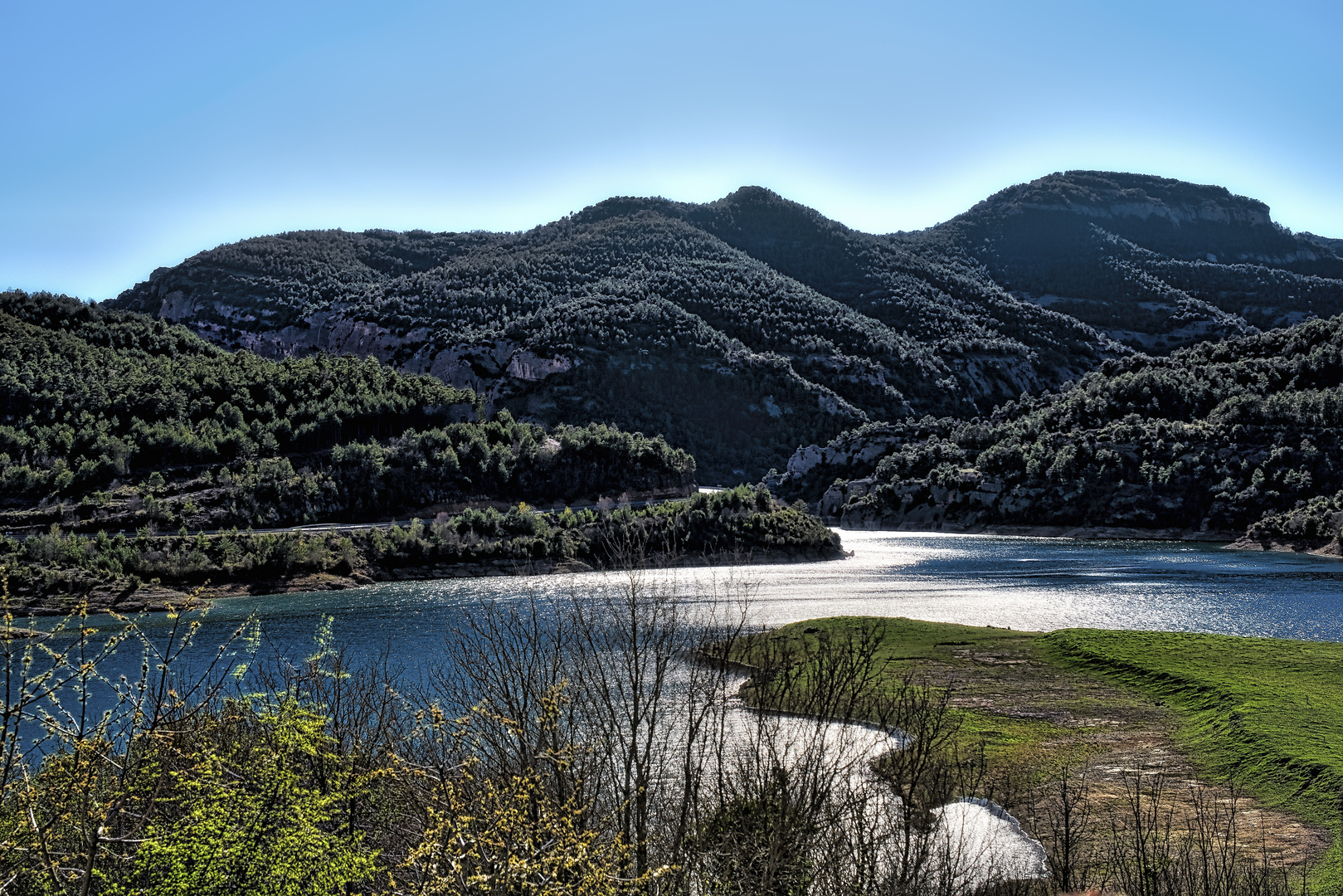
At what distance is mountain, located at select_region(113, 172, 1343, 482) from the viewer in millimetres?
137625

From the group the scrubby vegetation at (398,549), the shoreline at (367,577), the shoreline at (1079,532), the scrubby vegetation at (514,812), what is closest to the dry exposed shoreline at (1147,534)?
the shoreline at (1079,532)

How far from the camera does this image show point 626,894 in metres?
7.41

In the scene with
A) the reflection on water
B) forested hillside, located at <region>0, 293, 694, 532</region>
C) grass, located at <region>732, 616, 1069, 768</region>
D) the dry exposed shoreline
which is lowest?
the dry exposed shoreline

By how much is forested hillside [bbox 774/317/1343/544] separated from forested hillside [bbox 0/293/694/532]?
3950 centimetres

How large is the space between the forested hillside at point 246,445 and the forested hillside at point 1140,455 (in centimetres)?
3950

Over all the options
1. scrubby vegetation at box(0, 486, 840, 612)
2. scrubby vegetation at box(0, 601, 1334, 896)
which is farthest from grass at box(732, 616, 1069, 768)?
scrubby vegetation at box(0, 486, 840, 612)

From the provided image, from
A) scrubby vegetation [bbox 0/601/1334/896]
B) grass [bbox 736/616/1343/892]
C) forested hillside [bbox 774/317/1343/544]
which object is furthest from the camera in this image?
forested hillside [bbox 774/317/1343/544]

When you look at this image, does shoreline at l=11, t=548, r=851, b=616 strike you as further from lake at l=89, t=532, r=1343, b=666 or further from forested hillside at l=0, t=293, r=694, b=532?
forested hillside at l=0, t=293, r=694, b=532

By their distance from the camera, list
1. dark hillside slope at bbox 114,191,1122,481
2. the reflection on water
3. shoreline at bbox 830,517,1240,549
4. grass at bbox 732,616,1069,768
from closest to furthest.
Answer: grass at bbox 732,616,1069,768
the reflection on water
shoreline at bbox 830,517,1240,549
dark hillside slope at bbox 114,191,1122,481

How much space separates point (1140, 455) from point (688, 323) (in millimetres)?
70082

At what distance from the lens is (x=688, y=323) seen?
5851 inches

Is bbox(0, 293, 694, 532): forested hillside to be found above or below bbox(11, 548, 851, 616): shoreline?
above

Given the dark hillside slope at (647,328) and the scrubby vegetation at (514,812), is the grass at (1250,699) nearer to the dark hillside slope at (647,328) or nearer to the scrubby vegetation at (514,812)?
the scrubby vegetation at (514,812)

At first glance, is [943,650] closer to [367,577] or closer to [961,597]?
[961,597]
